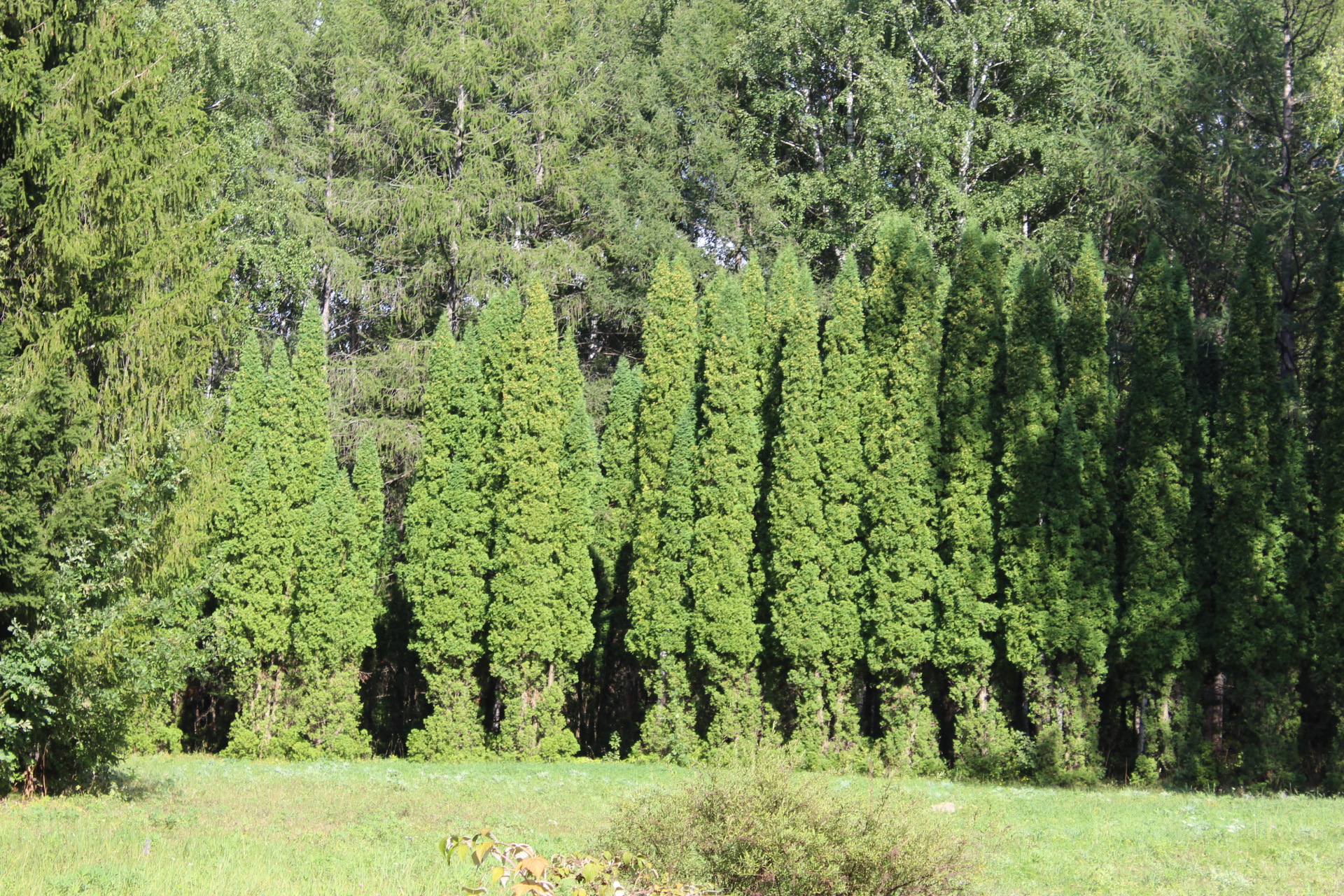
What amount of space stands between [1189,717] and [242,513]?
17617mm

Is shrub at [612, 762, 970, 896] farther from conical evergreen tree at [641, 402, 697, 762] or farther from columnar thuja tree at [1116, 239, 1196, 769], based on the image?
conical evergreen tree at [641, 402, 697, 762]

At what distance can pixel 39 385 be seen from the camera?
11508 mm

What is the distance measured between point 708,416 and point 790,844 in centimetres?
1383

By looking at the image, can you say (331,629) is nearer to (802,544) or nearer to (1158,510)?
(802,544)

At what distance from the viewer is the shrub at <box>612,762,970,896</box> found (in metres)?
7.53

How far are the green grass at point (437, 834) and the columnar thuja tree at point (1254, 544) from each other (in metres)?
2.63

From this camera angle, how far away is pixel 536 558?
21.0 m

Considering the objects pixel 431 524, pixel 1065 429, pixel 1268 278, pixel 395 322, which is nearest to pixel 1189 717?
pixel 1065 429

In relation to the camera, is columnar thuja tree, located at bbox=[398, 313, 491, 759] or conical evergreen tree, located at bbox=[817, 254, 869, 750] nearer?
conical evergreen tree, located at bbox=[817, 254, 869, 750]

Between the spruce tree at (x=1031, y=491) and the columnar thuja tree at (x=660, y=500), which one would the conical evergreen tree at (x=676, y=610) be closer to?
the columnar thuja tree at (x=660, y=500)

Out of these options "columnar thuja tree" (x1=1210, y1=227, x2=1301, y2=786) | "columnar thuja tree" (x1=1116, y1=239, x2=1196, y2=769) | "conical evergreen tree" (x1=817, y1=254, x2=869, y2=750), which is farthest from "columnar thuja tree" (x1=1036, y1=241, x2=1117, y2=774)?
"conical evergreen tree" (x1=817, y1=254, x2=869, y2=750)

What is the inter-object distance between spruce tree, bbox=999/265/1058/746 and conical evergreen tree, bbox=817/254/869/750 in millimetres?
2523

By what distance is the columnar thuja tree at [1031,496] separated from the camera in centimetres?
1877

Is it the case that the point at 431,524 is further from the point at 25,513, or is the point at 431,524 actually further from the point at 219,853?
the point at 219,853
